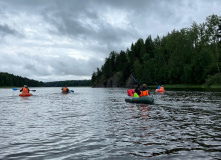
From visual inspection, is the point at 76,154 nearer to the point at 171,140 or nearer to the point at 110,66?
the point at 171,140

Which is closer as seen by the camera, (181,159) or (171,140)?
(181,159)

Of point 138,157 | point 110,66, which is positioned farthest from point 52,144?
point 110,66

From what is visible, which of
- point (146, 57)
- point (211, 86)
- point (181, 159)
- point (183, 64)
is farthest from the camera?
point (146, 57)

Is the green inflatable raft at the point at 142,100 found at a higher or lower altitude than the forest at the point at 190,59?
lower

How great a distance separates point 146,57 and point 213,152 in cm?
11587

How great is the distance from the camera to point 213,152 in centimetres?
755

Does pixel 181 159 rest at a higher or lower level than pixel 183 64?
lower

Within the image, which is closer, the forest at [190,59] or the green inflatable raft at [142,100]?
the green inflatable raft at [142,100]

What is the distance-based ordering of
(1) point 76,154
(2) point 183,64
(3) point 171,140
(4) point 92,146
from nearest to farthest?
(1) point 76,154, (4) point 92,146, (3) point 171,140, (2) point 183,64

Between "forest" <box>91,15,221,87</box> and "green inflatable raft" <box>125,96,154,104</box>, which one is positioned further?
"forest" <box>91,15,221,87</box>

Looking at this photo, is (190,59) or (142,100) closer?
(142,100)

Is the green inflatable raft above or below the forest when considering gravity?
below

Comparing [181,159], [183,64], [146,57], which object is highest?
[146,57]

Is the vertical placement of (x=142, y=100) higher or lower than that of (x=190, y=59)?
lower
